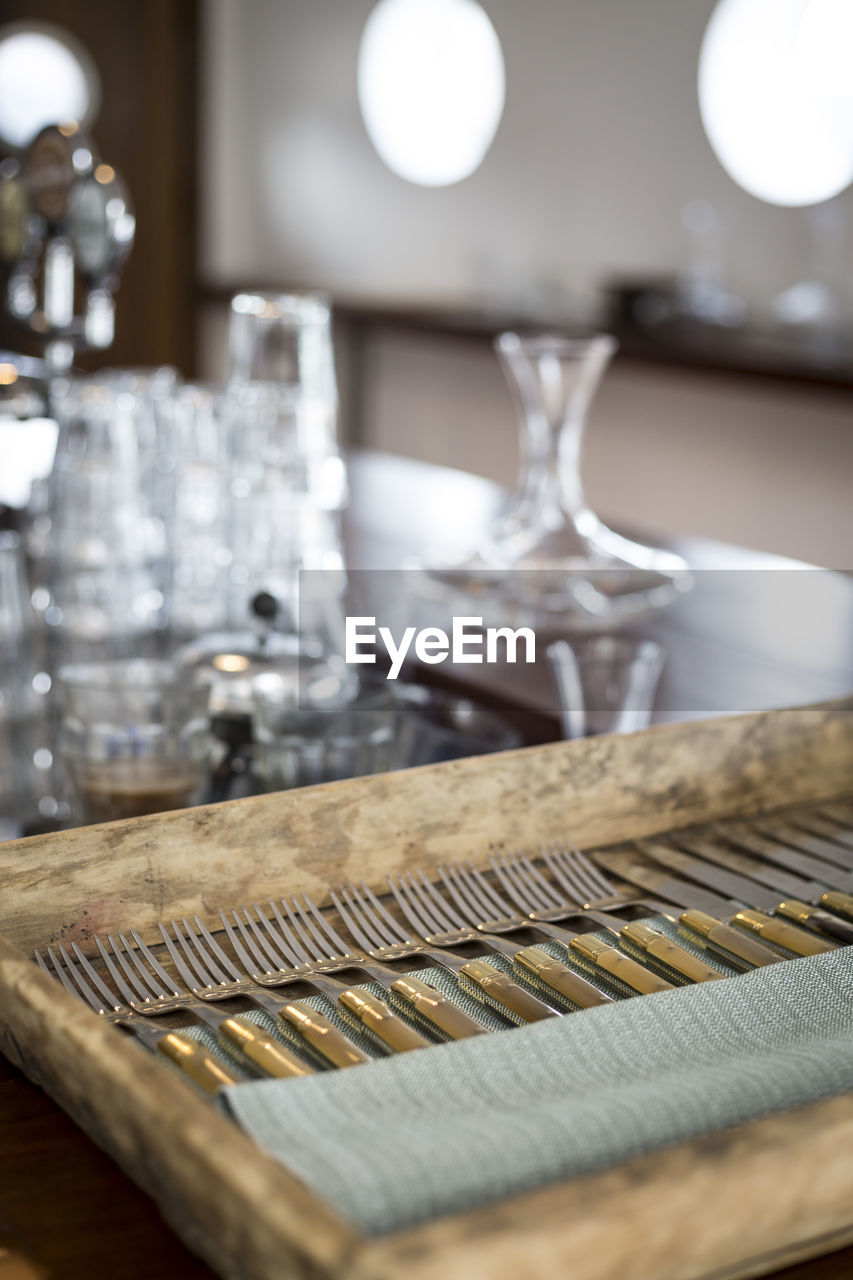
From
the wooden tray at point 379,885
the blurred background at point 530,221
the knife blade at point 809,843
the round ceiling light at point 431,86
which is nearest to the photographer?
the wooden tray at point 379,885

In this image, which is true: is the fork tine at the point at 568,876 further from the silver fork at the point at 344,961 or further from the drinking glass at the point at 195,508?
the drinking glass at the point at 195,508

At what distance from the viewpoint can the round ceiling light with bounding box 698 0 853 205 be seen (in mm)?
3754

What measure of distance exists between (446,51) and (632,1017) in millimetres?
4932

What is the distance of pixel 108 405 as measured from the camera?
3.38 ft

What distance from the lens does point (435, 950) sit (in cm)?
55

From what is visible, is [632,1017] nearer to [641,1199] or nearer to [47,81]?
[641,1199]

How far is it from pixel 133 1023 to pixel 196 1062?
4 centimetres

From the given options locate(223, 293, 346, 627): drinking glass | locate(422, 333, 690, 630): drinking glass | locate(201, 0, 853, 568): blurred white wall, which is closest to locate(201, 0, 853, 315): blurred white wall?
locate(201, 0, 853, 568): blurred white wall

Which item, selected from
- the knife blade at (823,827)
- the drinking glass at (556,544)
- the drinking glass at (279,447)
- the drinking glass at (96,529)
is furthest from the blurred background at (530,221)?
the knife blade at (823,827)

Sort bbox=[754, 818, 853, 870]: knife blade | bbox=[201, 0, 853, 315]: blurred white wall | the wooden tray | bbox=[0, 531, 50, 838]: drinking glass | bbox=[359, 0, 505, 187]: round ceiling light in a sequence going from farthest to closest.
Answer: bbox=[359, 0, 505, 187]: round ceiling light, bbox=[201, 0, 853, 315]: blurred white wall, bbox=[0, 531, 50, 838]: drinking glass, bbox=[754, 818, 853, 870]: knife blade, the wooden tray

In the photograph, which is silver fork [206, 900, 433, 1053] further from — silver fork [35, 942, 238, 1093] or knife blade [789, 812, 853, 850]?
knife blade [789, 812, 853, 850]

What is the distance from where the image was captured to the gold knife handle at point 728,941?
532 millimetres

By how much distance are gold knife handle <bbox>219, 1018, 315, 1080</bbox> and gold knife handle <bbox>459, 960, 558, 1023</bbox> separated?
0.26 feet

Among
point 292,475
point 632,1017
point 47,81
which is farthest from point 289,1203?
point 47,81
